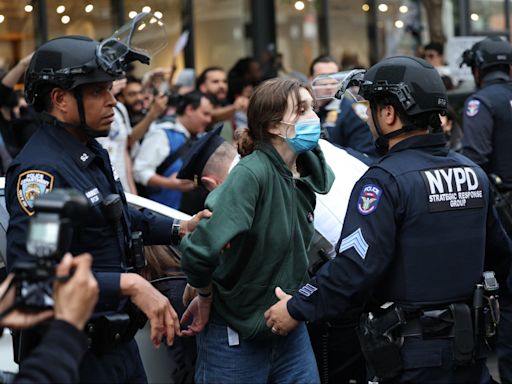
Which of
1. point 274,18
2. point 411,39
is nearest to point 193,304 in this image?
point 274,18

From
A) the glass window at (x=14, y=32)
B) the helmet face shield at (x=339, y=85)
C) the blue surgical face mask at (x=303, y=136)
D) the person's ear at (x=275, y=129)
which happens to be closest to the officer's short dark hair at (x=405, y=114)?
the helmet face shield at (x=339, y=85)

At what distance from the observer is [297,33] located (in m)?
15.0

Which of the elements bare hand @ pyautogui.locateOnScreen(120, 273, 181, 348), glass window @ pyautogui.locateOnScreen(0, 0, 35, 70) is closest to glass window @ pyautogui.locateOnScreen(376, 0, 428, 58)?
glass window @ pyautogui.locateOnScreen(0, 0, 35, 70)

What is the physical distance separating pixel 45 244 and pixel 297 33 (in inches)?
505

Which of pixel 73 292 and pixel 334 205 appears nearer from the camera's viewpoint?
pixel 73 292

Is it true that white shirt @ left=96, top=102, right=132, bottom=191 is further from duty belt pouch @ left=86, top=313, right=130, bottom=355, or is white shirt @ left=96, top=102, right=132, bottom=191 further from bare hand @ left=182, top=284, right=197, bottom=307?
duty belt pouch @ left=86, top=313, right=130, bottom=355

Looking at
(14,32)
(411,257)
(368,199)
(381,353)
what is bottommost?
(381,353)

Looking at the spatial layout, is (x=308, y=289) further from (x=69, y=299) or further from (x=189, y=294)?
(x=69, y=299)

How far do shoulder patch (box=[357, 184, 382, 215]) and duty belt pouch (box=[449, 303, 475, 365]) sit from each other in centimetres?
49

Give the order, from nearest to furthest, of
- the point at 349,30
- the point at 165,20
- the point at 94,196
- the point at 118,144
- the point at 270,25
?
the point at 94,196 < the point at 118,144 < the point at 165,20 < the point at 270,25 < the point at 349,30

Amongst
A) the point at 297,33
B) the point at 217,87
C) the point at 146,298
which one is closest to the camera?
the point at 146,298

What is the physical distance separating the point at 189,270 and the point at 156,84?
5871 mm

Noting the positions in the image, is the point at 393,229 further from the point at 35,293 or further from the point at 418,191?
the point at 35,293

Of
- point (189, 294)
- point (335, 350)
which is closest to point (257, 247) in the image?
point (189, 294)
